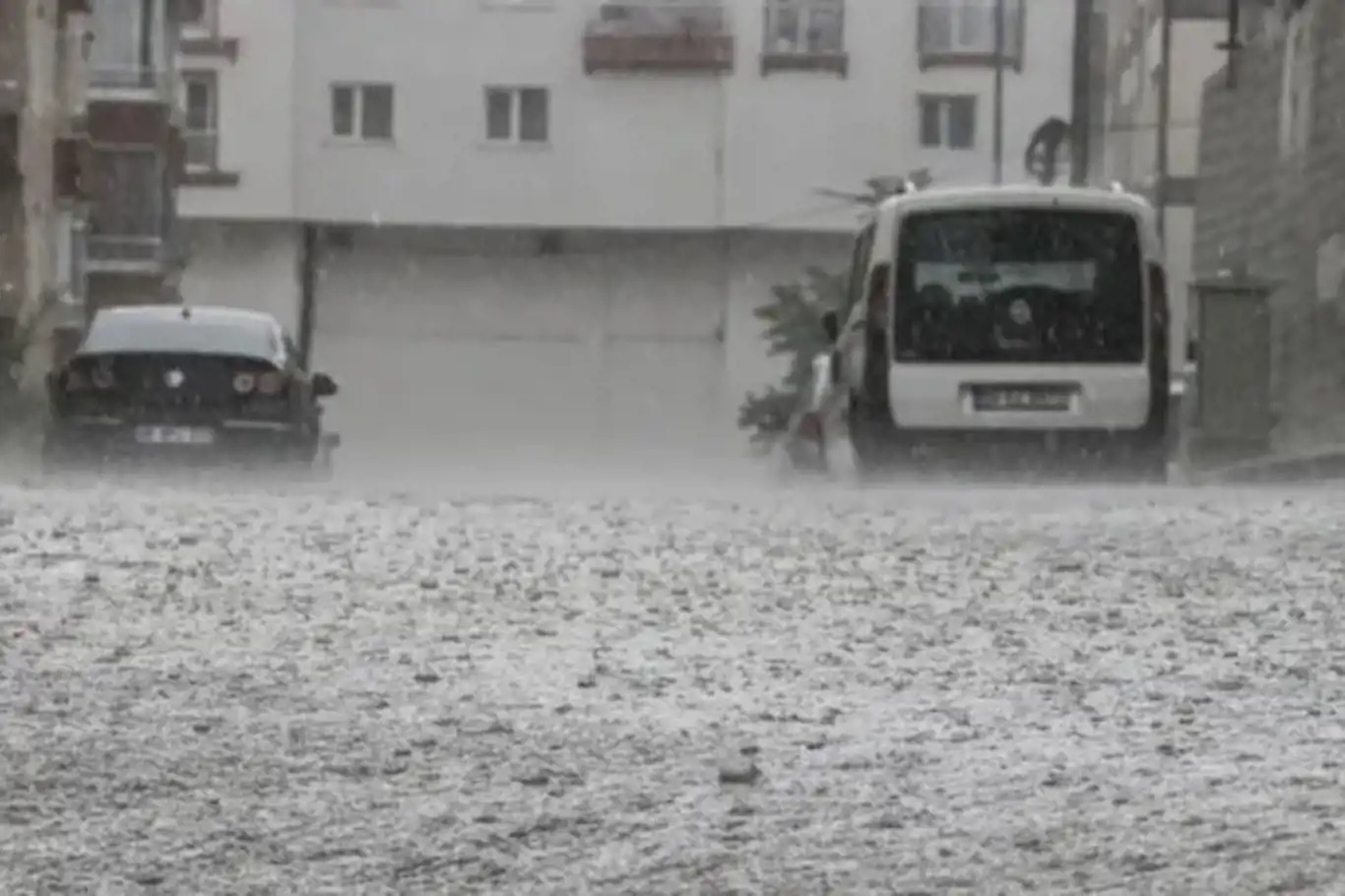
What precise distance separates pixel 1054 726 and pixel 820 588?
309cm

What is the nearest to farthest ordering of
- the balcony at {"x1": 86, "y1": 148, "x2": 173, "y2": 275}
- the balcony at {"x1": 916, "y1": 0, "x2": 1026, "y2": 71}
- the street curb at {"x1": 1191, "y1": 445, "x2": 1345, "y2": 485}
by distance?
the street curb at {"x1": 1191, "y1": 445, "x2": 1345, "y2": 485} → the balcony at {"x1": 86, "y1": 148, "x2": 173, "y2": 275} → the balcony at {"x1": 916, "y1": 0, "x2": 1026, "y2": 71}

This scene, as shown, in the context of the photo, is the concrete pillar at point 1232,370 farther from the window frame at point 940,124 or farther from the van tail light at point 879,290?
the window frame at point 940,124

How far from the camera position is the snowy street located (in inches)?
250

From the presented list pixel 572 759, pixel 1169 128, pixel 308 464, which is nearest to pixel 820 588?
pixel 572 759

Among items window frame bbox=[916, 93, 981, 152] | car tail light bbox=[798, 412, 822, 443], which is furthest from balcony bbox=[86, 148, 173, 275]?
car tail light bbox=[798, 412, 822, 443]

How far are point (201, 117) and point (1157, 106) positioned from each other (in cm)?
2161

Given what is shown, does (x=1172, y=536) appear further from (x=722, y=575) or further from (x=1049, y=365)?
(x=1049, y=365)

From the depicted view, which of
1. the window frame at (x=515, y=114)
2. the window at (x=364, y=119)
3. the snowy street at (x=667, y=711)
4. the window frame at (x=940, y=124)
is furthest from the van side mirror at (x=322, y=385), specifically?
the window frame at (x=940, y=124)

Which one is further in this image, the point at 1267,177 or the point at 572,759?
the point at 1267,177

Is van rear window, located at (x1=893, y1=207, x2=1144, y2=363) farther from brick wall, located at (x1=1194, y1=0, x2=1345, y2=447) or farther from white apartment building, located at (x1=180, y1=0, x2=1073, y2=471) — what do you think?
white apartment building, located at (x1=180, y1=0, x2=1073, y2=471)

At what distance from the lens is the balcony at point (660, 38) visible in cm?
6725

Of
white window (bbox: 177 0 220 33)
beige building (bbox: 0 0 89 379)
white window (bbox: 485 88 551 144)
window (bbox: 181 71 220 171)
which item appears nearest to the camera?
beige building (bbox: 0 0 89 379)

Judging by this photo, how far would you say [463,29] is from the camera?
224ft

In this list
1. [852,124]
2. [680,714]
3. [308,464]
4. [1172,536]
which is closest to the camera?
[680,714]
